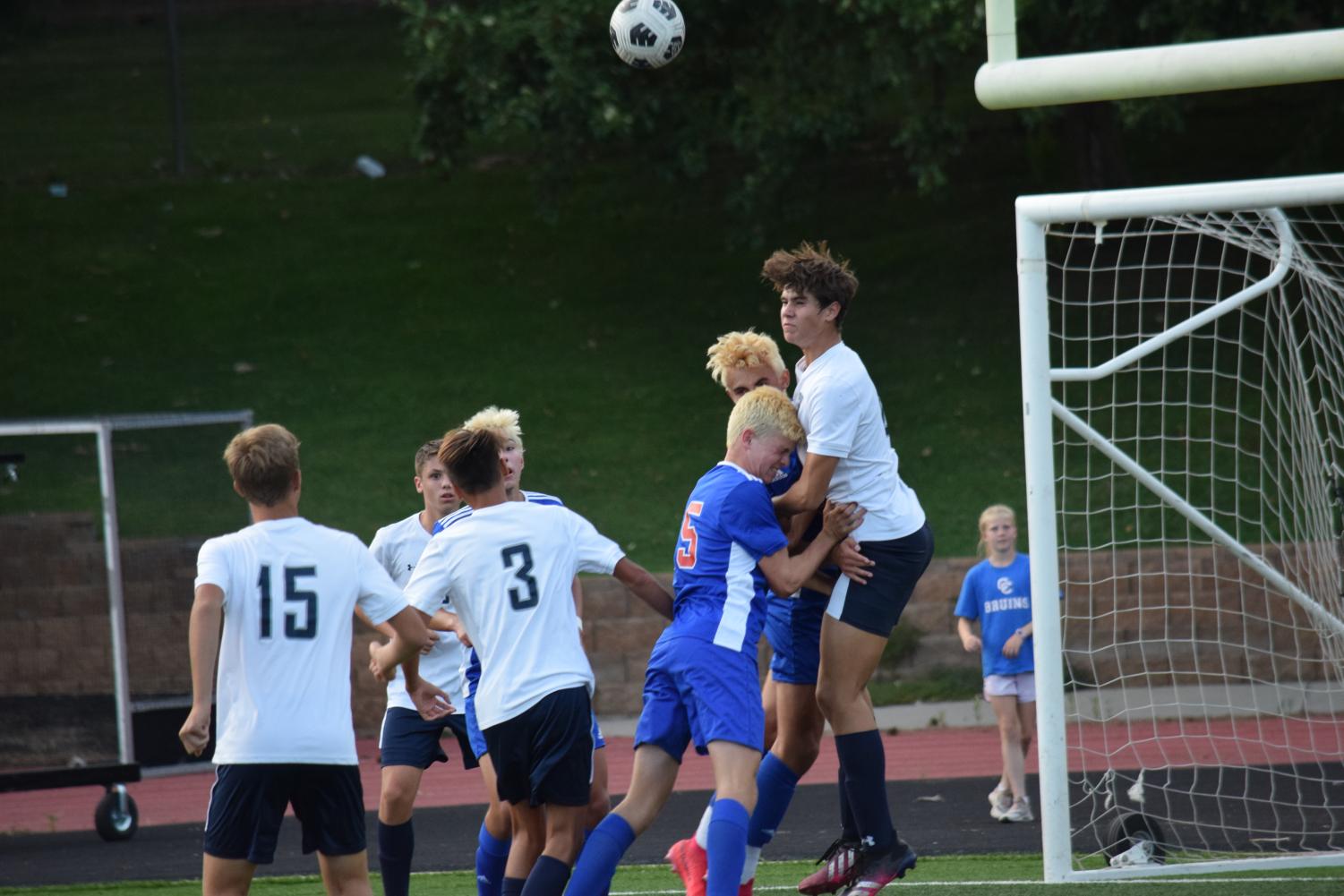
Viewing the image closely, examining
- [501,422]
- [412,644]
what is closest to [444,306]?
[501,422]

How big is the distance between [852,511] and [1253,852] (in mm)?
3065

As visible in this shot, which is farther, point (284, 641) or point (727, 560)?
point (727, 560)

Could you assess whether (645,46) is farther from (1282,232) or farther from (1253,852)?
(1253,852)

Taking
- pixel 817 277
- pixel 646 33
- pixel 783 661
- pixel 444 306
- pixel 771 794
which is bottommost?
pixel 771 794

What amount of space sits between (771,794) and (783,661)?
19.8 inches

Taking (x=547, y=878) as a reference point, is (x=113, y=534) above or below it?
above

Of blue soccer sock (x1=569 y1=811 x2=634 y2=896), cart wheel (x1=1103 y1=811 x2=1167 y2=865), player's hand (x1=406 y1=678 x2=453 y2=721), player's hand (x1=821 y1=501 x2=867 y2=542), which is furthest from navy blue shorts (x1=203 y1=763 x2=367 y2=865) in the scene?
cart wheel (x1=1103 y1=811 x2=1167 y2=865)

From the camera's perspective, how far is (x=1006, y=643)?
8.38 meters

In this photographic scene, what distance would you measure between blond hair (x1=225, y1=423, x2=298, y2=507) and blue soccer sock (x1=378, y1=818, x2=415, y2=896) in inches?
67.9

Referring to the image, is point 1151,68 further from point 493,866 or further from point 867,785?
point 493,866

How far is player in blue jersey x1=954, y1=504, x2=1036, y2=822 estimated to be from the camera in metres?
8.27

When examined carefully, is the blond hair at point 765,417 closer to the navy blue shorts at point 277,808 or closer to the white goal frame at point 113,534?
the navy blue shorts at point 277,808

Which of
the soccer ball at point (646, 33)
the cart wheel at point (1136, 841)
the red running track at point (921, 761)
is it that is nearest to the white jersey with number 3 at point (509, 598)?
the cart wheel at point (1136, 841)

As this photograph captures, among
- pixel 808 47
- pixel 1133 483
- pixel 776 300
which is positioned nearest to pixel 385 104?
pixel 776 300
